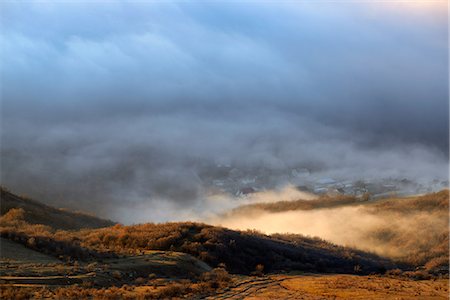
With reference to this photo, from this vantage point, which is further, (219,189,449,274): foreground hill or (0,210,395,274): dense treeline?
(219,189,449,274): foreground hill

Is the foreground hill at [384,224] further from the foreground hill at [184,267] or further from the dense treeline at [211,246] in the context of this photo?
the dense treeline at [211,246]

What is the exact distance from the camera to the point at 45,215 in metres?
48.0

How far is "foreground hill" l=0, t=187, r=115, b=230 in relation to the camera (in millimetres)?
46434

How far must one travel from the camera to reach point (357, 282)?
26.2 meters

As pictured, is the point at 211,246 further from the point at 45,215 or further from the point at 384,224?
the point at 384,224

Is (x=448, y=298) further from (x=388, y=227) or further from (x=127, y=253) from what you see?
(x=388, y=227)

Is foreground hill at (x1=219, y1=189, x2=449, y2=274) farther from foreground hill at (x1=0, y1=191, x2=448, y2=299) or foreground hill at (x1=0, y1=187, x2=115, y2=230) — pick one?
foreground hill at (x1=0, y1=187, x2=115, y2=230)

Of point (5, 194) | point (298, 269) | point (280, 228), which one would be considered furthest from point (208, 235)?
point (280, 228)

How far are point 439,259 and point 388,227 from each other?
12257 millimetres

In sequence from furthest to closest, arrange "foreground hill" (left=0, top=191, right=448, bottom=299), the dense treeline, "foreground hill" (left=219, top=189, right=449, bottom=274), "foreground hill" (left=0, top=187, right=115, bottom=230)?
1. "foreground hill" (left=219, top=189, right=449, bottom=274)
2. "foreground hill" (left=0, top=187, right=115, bottom=230)
3. the dense treeline
4. "foreground hill" (left=0, top=191, right=448, bottom=299)

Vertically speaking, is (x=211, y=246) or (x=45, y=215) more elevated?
(x=45, y=215)

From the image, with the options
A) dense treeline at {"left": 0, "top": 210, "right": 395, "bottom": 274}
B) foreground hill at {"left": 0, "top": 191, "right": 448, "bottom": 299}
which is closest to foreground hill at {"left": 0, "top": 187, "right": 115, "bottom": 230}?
foreground hill at {"left": 0, "top": 191, "right": 448, "bottom": 299}

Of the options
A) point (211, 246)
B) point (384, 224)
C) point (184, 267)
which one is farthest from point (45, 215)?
point (384, 224)

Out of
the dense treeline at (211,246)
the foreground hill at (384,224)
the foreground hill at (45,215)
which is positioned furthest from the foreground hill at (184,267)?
the foreground hill at (384,224)
